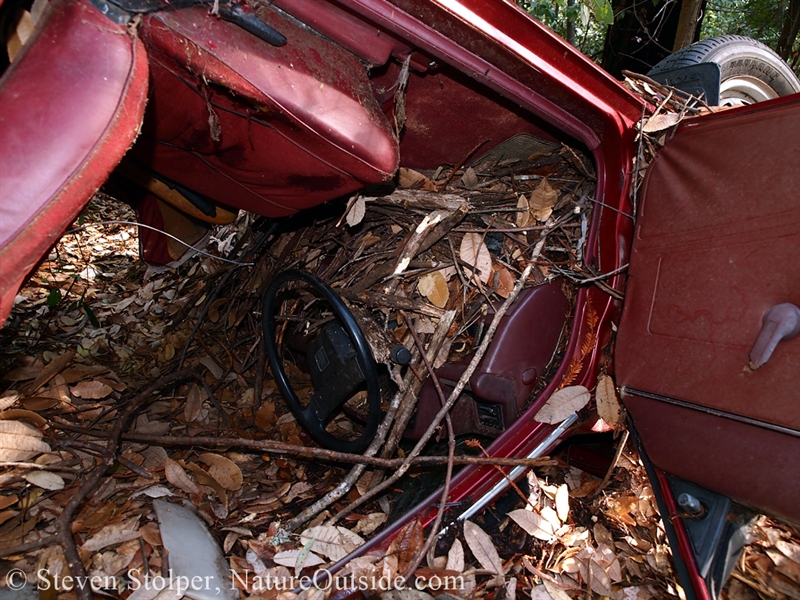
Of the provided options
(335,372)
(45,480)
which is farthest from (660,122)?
(45,480)

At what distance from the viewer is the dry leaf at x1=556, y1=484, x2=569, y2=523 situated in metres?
1.69

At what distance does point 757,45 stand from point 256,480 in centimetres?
305

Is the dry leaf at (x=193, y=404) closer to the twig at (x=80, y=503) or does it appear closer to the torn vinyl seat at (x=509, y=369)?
the twig at (x=80, y=503)

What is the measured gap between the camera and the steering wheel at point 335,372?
1.51 meters

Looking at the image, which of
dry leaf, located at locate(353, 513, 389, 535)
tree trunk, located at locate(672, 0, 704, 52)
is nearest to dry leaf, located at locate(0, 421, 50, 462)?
dry leaf, located at locate(353, 513, 389, 535)

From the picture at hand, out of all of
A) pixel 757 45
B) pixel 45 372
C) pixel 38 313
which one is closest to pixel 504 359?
pixel 45 372

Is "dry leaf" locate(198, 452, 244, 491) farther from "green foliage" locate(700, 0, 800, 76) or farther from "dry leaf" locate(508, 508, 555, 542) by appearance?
"green foliage" locate(700, 0, 800, 76)

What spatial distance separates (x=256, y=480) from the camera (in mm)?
1858

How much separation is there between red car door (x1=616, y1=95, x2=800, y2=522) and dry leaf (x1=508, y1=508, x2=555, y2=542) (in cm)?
44

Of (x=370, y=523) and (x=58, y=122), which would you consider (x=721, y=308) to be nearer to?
(x=370, y=523)

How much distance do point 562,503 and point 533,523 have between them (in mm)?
200

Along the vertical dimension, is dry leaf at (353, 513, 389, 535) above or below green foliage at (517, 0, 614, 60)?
below

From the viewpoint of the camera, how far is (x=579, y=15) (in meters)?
3.67

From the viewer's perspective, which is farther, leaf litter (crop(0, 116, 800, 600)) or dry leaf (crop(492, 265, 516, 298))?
dry leaf (crop(492, 265, 516, 298))
